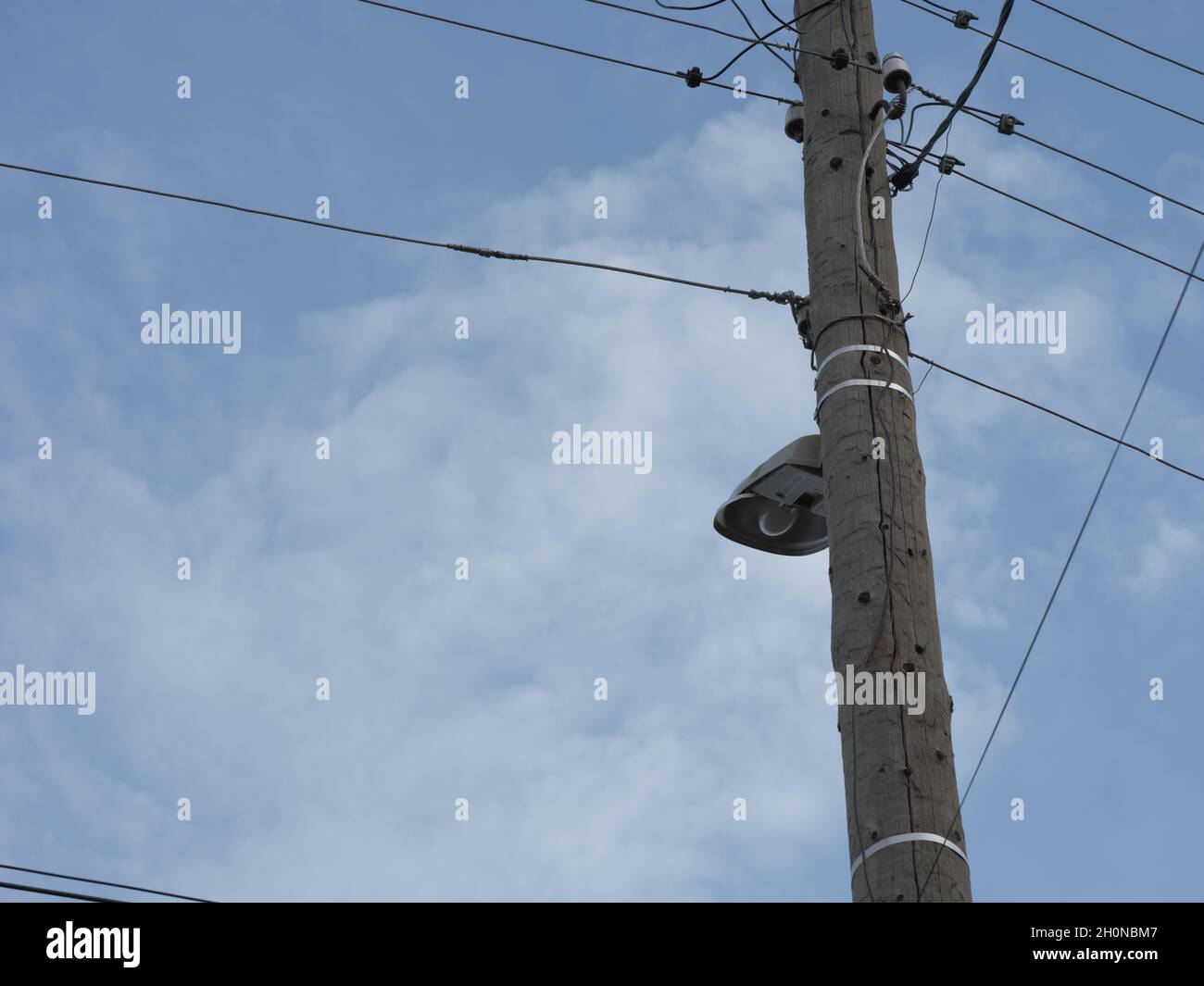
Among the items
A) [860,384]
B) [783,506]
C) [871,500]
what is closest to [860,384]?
[860,384]

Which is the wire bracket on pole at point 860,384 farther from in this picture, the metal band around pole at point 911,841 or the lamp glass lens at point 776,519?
the metal band around pole at point 911,841

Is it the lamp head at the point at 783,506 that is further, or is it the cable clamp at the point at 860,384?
the lamp head at the point at 783,506

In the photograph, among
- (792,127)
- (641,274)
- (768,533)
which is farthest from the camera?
(641,274)

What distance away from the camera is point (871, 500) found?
21.5 ft

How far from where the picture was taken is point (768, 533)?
294 inches

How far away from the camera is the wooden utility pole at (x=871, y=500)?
5957 millimetres

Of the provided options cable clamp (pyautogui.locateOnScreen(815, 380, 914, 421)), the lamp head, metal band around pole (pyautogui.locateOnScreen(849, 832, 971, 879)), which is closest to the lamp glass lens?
the lamp head

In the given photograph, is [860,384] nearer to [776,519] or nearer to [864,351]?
[864,351]

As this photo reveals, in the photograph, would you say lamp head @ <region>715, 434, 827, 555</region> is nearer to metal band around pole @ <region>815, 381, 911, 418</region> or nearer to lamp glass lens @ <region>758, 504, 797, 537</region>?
lamp glass lens @ <region>758, 504, 797, 537</region>

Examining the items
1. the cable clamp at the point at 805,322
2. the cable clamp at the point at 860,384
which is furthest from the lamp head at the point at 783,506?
the cable clamp at the point at 805,322

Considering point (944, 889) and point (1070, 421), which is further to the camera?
point (1070, 421)

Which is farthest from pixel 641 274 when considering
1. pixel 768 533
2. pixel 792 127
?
pixel 768 533
